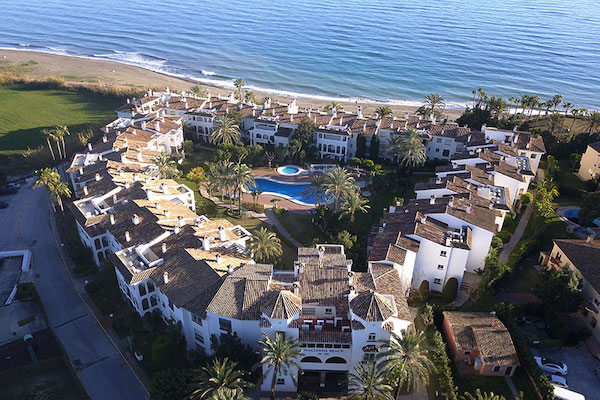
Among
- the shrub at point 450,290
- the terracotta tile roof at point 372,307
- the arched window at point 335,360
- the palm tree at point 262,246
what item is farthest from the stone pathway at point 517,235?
the palm tree at point 262,246

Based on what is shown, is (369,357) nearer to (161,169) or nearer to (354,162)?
(161,169)

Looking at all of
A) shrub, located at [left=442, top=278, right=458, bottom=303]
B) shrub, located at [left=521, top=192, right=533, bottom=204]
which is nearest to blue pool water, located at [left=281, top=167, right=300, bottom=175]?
shrub, located at [left=521, top=192, right=533, bottom=204]

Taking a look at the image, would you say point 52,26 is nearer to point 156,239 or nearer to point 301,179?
point 301,179

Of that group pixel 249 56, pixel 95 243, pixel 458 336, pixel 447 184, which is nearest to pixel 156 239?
pixel 95 243

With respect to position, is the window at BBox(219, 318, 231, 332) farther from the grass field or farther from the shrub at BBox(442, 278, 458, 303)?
the grass field

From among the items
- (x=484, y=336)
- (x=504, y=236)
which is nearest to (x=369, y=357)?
(x=484, y=336)
